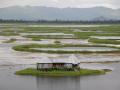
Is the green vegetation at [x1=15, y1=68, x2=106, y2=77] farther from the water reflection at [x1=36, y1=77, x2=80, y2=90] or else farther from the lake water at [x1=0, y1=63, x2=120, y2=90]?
the water reflection at [x1=36, y1=77, x2=80, y2=90]

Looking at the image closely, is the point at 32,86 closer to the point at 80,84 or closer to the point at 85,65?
the point at 80,84

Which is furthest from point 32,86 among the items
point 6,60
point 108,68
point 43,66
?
point 6,60

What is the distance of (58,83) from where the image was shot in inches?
884

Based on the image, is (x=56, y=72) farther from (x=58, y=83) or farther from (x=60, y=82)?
(x=58, y=83)

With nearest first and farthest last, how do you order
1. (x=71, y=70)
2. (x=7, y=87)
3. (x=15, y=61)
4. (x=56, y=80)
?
(x=7, y=87), (x=56, y=80), (x=71, y=70), (x=15, y=61)

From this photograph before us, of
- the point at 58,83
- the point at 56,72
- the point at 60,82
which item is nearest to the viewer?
the point at 58,83

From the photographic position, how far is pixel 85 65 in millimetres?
29828

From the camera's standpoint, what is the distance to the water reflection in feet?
69.7

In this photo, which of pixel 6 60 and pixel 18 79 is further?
pixel 6 60

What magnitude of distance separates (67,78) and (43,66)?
9.99ft

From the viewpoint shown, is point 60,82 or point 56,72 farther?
point 56,72

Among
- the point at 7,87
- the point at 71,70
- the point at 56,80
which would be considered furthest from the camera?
the point at 71,70

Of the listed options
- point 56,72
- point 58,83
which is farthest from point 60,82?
point 56,72

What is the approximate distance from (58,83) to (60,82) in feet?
1.07
